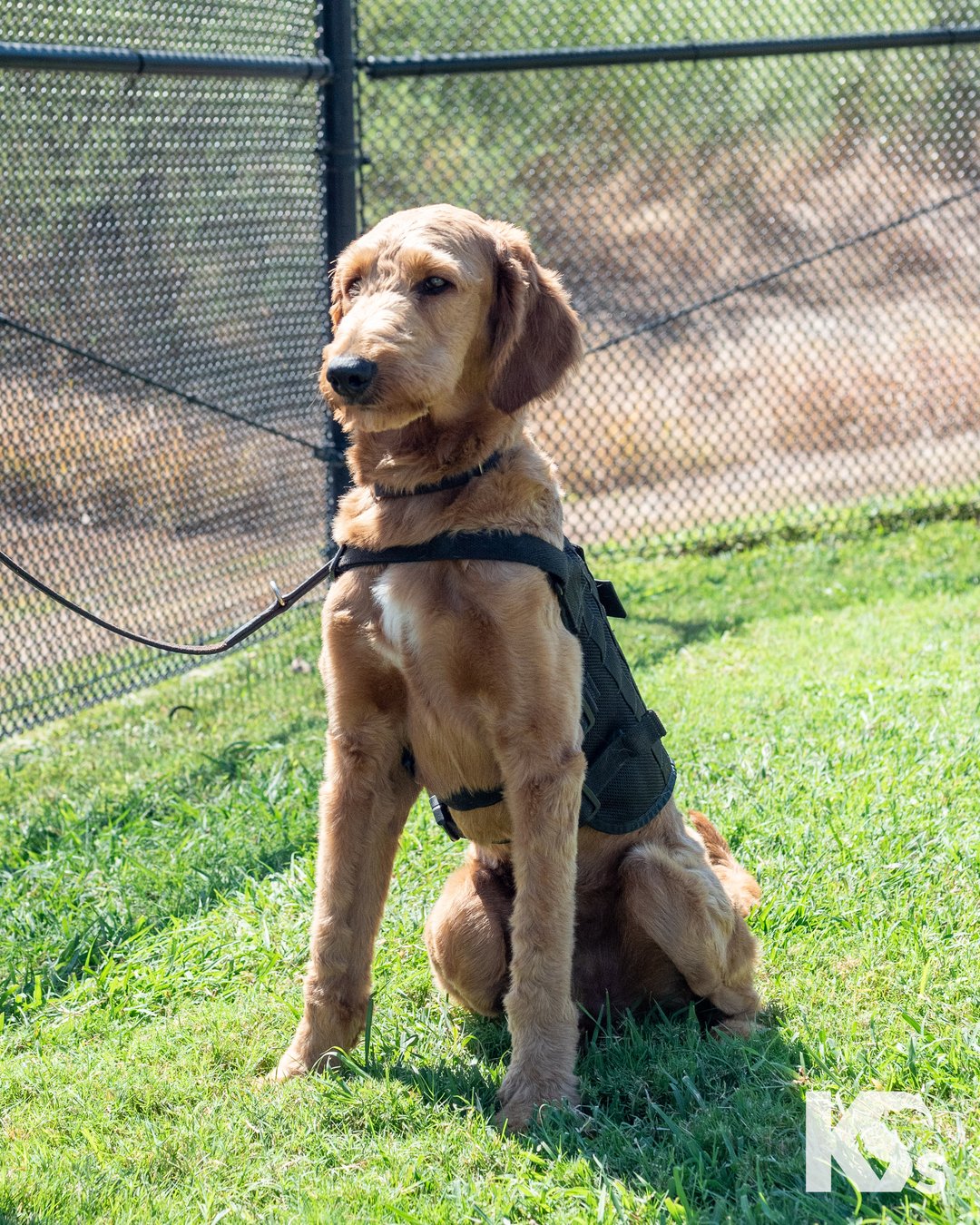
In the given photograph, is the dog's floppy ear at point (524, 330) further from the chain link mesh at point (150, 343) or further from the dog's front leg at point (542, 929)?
the chain link mesh at point (150, 343)

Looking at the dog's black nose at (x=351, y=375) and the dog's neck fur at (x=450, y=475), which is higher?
the dog's black nose at (x=351, y=375)

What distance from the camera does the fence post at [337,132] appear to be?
551 cm

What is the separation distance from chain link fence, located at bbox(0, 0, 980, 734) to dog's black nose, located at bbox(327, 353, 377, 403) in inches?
97.6

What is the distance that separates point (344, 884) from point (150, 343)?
3.10m

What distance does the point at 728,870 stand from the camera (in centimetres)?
328

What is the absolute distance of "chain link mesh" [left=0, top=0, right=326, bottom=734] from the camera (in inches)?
184

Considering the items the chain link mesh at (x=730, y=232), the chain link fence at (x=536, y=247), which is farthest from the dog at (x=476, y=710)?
the chain link mesh at (x=730, y=232)

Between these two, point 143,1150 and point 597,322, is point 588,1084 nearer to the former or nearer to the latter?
point 143,1150

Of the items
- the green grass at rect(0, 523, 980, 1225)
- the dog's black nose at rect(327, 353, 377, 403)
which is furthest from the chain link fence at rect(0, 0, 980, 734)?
the dog's black nose at rect(327, 353, 377, 403)

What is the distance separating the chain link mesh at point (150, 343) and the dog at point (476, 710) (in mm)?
2207

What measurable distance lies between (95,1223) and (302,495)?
412 cm

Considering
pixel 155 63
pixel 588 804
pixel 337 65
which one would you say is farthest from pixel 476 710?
pixel 337 65

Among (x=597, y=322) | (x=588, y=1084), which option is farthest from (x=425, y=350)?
(x=597, y=322)

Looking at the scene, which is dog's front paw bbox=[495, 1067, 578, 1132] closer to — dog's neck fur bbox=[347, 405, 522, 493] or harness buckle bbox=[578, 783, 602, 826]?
harness buckle bbox=[578, 783, 602, 826]
